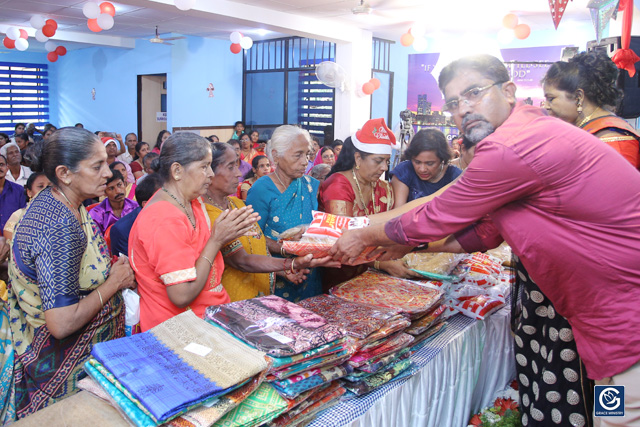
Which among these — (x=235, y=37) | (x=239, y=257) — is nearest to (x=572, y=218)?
(x=239, y=257)

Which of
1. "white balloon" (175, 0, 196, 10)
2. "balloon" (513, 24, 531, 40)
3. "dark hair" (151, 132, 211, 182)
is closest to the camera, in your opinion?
"dark hair" (151, 132, 211, 182)

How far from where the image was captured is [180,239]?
1.76 m

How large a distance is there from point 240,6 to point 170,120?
17.0ft

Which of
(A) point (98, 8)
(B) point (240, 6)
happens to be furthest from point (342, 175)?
(A) point (98, 8)

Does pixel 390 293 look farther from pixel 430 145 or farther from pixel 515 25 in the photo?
pixel 515 25

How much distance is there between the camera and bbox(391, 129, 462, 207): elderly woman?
123 inches

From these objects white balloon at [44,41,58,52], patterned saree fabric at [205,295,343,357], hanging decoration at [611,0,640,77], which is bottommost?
patterned saree fabric at [205,295,343,357]

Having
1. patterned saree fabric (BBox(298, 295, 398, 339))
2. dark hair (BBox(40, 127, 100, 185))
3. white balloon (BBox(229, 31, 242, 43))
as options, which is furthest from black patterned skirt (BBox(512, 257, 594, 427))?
white balloon (BBox(229, 31, 242, 43))

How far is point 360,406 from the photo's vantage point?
157 cm

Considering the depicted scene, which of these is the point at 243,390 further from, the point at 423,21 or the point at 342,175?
the point at 423,21

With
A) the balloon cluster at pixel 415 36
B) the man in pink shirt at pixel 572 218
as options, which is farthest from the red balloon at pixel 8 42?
the man in pink shirt at pixel 572 218

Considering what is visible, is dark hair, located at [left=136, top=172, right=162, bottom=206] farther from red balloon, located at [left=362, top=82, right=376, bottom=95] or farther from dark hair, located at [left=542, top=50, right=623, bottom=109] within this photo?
red balloon, located at [left=362, top=82, right=376, bottom=95]

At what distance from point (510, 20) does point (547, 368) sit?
7.58 m

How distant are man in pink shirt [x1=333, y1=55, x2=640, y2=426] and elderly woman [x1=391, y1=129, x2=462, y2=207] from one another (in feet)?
5.04
